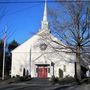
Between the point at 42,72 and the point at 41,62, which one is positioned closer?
the point at 41,62

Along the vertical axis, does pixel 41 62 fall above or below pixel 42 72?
above

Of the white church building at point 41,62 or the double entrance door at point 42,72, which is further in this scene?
the double entrance door at point 42,72

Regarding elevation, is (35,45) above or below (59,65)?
above

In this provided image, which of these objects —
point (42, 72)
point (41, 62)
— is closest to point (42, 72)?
point (42, 72)

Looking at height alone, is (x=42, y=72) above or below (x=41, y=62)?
below

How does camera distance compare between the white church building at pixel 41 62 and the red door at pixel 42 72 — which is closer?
the white church building at pixel 41 62

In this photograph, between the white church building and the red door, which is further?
the red door

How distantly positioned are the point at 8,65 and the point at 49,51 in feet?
84.1

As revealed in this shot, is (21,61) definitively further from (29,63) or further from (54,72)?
(54,72)

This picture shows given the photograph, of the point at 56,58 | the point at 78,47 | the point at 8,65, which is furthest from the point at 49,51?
the point at 8,65

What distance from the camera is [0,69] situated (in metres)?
68.1

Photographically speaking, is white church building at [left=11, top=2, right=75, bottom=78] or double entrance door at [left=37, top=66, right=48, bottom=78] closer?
white church building at [left=11, top=2, right=75, bottom=78]

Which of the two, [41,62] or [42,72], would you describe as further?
[42,72]

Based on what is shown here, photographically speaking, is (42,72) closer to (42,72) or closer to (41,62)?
(42,72)
